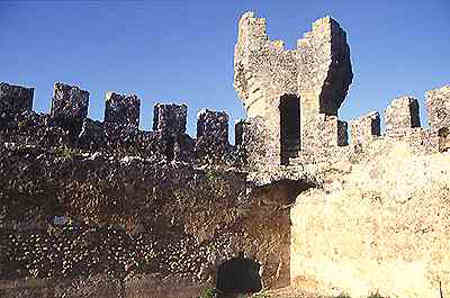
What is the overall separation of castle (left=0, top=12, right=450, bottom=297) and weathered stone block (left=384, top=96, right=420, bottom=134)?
0.02 meters

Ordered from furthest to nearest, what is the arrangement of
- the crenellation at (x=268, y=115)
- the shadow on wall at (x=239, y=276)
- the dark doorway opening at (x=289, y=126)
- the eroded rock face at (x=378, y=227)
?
the shadow on wall at (x=239, y=276) < the dark doorway opening at (x=289, y=126) < the crenellation at (x=268, y=115) < the eroded rock face at (x=378, y=227)

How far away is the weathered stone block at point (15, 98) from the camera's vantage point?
25.6ft

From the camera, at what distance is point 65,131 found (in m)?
8.27

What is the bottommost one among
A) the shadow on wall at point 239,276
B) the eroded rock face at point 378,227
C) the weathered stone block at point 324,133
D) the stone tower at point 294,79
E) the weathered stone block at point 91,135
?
the shadow on wall at point 239,276

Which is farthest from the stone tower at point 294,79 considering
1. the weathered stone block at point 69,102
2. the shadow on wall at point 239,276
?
the weathered stone block at point 69,102

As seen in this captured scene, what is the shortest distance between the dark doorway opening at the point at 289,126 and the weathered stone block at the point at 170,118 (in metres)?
2.37

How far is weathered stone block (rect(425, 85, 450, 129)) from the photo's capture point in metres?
8.45

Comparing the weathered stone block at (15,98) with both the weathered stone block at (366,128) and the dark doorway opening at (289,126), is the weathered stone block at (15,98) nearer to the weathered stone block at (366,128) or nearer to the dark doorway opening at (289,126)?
the dark doorway opening at (289,126)

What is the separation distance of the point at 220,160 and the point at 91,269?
11.0ft

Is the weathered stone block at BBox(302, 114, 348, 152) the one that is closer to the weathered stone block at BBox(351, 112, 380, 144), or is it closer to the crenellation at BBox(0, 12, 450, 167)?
the crenellation at BBox(0, 12, 450, 167)

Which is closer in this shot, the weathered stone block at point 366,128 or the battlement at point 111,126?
the battlement at point 111,126

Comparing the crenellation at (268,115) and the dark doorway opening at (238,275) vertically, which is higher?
the crenellation at (268,115)

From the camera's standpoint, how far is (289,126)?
11.3 metres

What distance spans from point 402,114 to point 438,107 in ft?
2.23
